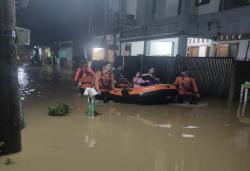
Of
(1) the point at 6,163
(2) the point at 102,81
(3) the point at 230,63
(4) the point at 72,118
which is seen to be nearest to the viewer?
(1) the point at 6,163

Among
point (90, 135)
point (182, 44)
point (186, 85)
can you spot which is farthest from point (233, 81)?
point (90, 135)

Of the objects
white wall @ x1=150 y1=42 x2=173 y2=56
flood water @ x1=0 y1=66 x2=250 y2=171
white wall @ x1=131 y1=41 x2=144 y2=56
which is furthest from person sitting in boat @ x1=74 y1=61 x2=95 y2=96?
white wall @ x1=131 y1=41 x2=144 y2=56

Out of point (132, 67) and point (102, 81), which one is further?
point (132, 67)

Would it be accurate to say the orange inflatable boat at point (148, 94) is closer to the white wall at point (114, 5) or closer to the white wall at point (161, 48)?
the white wall at point (161, 48)

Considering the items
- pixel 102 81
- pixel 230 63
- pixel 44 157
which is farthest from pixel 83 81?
pixel 44 157

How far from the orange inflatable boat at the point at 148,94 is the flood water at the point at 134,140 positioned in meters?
0.36

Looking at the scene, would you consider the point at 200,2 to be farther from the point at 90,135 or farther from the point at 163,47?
the point at 90,135

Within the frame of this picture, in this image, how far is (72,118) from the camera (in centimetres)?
816

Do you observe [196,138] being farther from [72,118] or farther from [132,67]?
[132,67]

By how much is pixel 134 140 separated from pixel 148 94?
387 centimetres

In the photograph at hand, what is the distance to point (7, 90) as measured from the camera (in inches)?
189

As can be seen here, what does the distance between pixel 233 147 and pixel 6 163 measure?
4.60 m

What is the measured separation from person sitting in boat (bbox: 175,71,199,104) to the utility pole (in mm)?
7100

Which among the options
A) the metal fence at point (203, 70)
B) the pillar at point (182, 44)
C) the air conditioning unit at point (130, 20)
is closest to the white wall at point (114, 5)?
the air conditioning unit at point (130, 20)
